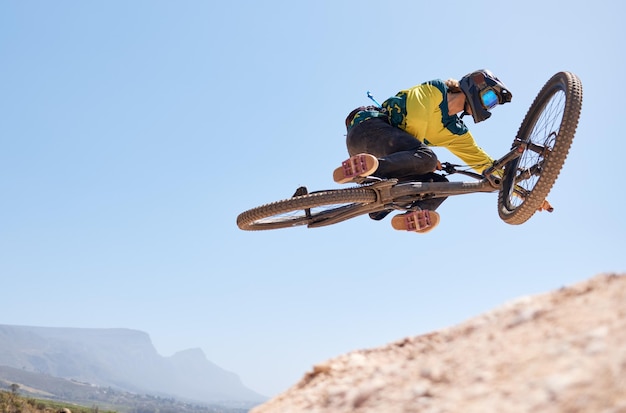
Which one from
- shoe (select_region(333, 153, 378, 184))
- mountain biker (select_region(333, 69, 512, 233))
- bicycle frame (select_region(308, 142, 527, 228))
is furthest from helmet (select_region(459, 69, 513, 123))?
shoe (select_region(333, 153, 378, 184))

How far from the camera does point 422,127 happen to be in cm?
812

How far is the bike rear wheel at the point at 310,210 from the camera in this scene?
775cm

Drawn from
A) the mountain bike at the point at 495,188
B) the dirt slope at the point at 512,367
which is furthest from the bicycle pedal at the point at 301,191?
the dirt slope at the point at 512,367

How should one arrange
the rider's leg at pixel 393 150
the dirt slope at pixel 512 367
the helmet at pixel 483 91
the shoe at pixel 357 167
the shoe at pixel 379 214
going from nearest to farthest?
the dirt slope at pixel 512 367 → the shoe at pixel 357 167 → the rider's leg at pixel 393 150 → the helmet at pixel 483 91 → the shoe at pixel 379 214

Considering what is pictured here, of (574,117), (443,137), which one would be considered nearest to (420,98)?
(443,137)

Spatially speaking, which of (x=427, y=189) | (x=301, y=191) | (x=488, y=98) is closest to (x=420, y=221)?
(x=427, y=189)

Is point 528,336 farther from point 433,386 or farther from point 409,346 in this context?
point 409,346

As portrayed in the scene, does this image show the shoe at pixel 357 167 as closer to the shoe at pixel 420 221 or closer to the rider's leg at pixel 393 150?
the rider's leg at pixel 393 150

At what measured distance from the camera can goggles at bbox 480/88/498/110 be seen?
26.8 ft

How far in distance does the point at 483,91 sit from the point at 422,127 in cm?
107

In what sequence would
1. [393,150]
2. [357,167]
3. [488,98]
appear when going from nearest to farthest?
1. [357,167]
2. [393,150]
3. [488,98]

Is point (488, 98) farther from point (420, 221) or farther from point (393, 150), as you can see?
point (420, 221)

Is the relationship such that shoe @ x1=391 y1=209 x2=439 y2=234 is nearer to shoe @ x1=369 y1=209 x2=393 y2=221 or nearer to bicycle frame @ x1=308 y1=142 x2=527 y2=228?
bicycle frame @ x1=308 y1=142 x2=527 y2=228

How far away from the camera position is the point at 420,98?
799cm
